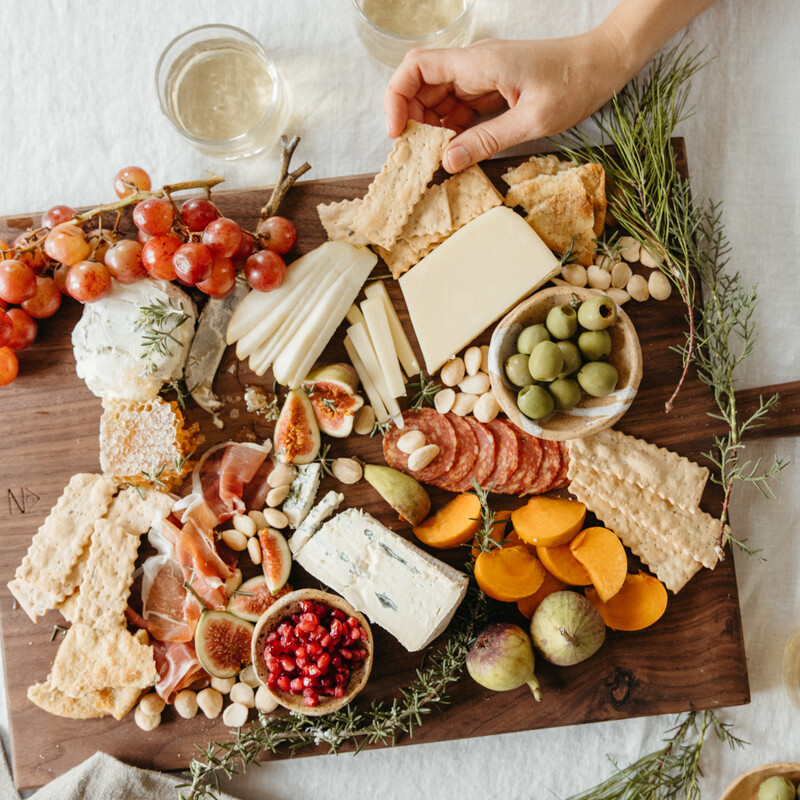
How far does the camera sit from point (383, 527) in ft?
6.18

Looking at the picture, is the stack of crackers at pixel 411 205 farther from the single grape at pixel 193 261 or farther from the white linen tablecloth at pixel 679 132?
the single grape at pixel 193 261

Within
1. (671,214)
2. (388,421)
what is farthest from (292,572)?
(671,214)

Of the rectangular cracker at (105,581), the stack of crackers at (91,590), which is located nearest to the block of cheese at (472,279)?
the stack of crackers at (91,590)

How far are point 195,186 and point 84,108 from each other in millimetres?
604

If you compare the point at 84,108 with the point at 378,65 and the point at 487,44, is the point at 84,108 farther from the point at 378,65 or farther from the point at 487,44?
the point at 487,44

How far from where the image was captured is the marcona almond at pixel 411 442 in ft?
6.22

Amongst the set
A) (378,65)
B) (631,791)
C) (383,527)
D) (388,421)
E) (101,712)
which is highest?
(378,65)

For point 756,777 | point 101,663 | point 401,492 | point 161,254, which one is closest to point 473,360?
point 401,492

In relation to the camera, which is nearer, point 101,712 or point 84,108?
point 101,712

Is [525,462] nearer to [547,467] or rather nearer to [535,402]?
[547,467]

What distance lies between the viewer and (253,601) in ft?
6.24

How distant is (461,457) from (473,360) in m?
0.26

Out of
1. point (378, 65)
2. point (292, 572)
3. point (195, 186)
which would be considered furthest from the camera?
point (378, 65)

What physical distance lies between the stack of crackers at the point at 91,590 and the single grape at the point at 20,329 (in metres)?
0.38
